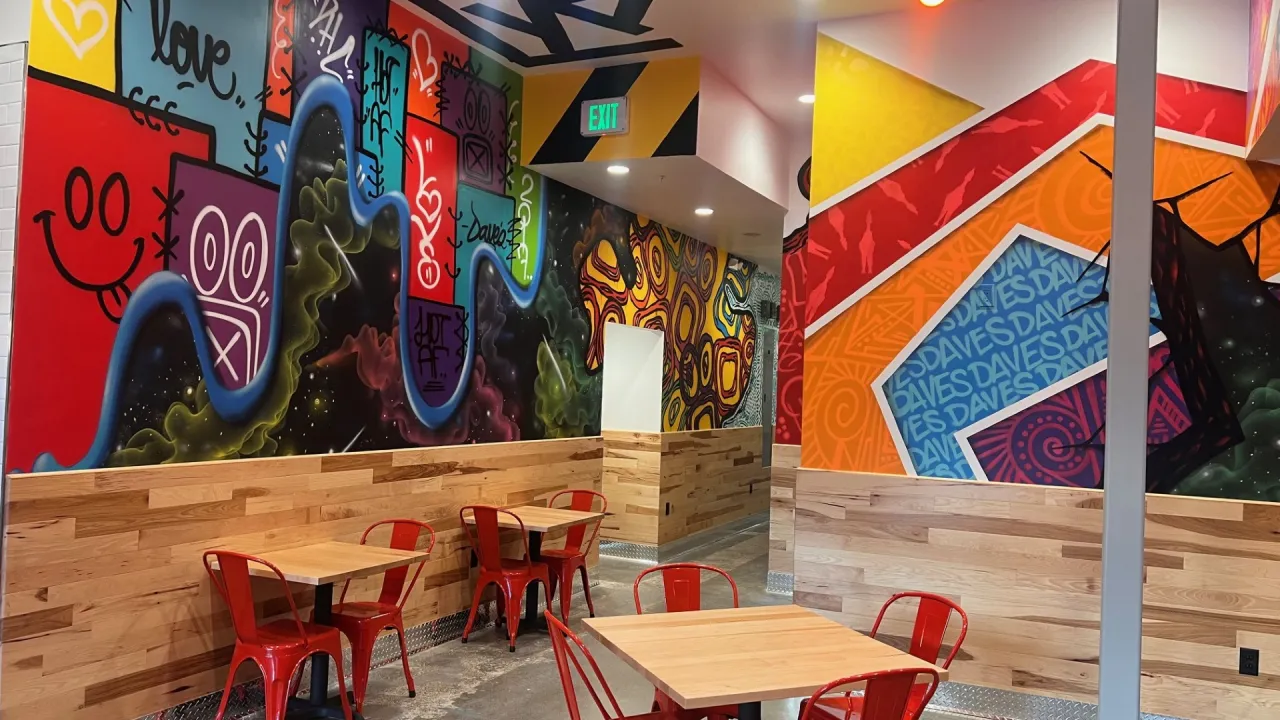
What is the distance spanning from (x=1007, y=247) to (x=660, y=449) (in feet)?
13.7

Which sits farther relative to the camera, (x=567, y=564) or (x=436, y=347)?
(x=567, y=564)

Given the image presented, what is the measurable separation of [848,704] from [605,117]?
13.1 ft

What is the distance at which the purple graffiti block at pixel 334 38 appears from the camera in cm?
420

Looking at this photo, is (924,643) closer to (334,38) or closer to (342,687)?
(342,687)

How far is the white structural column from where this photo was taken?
1.77 metres

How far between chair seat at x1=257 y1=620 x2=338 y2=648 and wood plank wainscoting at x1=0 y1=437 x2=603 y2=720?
262mm

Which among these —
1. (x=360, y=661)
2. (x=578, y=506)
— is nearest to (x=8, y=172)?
(x=360, y=661)

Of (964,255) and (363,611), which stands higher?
(964,255)

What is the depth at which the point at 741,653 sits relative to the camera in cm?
271

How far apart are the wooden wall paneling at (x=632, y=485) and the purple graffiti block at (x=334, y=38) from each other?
4.37 m

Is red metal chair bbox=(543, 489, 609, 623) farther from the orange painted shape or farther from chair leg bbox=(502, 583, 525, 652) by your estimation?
the orange painted shape

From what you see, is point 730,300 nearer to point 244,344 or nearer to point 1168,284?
point 1168,284

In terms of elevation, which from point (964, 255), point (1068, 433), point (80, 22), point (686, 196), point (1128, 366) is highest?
point (686, 196)

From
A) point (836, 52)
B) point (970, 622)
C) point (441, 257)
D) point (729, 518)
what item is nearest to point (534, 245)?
point (441, 257)
